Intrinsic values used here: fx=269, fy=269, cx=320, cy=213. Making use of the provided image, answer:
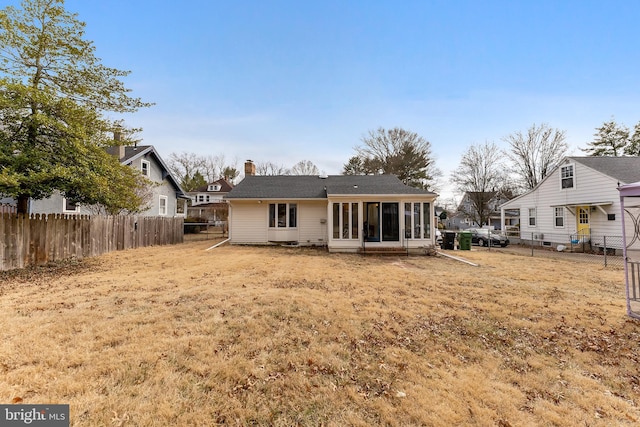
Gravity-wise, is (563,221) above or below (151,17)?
below

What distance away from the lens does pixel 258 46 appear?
13430mm

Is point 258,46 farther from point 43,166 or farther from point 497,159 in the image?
point 497,159

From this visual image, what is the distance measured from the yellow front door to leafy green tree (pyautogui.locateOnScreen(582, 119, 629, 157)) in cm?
2142

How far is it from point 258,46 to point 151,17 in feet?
15.2

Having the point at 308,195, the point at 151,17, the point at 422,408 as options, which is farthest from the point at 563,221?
the point at 151,17

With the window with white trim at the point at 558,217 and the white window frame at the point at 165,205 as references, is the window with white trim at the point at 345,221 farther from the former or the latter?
the white window frame at the point at 165,205

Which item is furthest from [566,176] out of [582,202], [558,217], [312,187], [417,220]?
[312,187]

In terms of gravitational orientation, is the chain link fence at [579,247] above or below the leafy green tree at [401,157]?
below

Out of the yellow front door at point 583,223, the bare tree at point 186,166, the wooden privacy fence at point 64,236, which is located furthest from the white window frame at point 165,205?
the yellow front door at point 583,223

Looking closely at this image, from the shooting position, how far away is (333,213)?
44.0 ft

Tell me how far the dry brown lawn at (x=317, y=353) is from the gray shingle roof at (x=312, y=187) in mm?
7335

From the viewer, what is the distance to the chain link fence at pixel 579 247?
13250 mm

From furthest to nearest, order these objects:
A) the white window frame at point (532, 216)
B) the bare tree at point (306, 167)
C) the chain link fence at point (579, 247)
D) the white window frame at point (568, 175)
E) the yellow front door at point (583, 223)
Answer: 1. the bare tree at point (306, 167)
2. the white window frame at point (532, 216)
3. the white window frame at point (568, 175)
4. the yellow front door at point (583, 223)
5. the chain link fence at point (579, 247)

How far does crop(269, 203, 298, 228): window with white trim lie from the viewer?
15.4 metres
